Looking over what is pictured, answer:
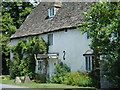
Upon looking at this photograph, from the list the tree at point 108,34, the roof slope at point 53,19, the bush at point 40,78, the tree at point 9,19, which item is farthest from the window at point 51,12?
the tree at point 108,34

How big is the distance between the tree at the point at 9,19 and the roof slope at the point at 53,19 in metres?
5.97

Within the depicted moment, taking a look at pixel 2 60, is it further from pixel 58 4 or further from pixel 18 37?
pixel 58 4

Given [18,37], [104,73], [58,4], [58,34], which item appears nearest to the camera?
[104,73]

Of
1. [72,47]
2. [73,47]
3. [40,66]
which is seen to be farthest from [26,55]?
[73,47]

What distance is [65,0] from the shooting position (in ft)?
110

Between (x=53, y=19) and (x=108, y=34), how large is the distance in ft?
53.7

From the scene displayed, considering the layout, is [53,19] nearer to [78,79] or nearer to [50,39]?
[50,39]

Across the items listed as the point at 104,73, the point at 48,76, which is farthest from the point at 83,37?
the point at 104,73

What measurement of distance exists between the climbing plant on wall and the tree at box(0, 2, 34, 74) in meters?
6.01

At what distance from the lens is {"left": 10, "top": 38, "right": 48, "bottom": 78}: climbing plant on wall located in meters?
30.4

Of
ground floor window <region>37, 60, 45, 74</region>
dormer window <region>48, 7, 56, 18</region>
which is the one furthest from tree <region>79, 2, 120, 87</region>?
dormer window <region>48, 7, 56, 18</region>

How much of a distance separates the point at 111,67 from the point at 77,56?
9957 mm

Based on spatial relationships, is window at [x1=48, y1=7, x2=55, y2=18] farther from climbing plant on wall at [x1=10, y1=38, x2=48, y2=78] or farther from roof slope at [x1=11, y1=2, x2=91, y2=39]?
climbing plant on wall at [x1=10, y1=38, x2=48, y2=78]

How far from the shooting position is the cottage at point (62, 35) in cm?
2533
